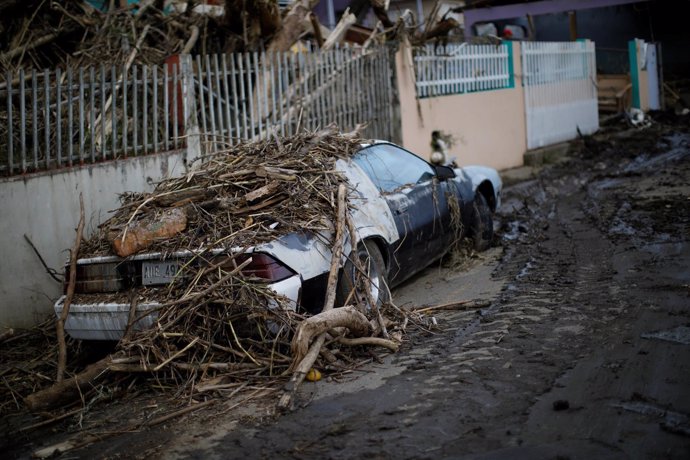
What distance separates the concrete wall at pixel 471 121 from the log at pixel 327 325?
8533mm

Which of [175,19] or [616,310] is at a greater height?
[175,19]

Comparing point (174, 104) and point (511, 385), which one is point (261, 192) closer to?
point (511, 385)

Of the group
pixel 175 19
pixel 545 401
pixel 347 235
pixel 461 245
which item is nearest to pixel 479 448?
pixel 545 401

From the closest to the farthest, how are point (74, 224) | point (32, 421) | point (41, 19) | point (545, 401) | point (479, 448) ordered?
1. point (479, 448)
2. point (545, 401)
3. point (32, 421)
4. point (74, 224)
5. point (41, 19)

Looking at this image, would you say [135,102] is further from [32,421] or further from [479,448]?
[479,448]

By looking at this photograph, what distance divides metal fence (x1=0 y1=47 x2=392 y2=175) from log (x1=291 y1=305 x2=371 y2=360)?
108 inches

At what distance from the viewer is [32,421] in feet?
18.2

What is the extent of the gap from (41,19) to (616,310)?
9.44 m

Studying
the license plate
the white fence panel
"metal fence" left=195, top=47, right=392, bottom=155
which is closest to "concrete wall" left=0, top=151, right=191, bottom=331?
"metal fence" left=195, top=47, right=392, bottom=155

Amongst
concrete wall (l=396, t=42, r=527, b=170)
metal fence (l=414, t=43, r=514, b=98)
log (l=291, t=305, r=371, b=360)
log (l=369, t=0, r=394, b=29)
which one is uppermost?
log (l=369, t=0, r=394, b=29)

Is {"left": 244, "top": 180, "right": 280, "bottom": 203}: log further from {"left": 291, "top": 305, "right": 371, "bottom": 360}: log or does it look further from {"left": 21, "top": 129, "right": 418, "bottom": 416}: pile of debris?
{"left": 291, "top": 305, "right": 371, "bottom": 360}: log

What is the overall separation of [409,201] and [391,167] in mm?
424

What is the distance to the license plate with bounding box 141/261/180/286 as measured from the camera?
593cm

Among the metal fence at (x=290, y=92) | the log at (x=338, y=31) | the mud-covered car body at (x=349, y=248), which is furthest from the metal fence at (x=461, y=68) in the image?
the mud-covered car body at (x=349, y=248)
